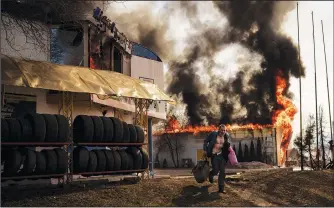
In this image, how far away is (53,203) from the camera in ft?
30.0

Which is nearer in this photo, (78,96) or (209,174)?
(209,174)

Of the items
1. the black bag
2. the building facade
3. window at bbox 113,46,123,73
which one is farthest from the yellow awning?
window at bbox 113,46,123,73

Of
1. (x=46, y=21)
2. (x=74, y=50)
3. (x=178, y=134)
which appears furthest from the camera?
(x=178, y=134)

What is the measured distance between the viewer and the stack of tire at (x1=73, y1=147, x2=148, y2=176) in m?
11.3

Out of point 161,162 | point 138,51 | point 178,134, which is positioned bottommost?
point 161,162

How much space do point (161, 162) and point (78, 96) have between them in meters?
34.3

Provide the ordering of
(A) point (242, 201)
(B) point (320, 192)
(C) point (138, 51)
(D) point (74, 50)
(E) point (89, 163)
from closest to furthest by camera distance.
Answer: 1. (A) point (242, 201)
2. (E) point (89, 163)
3. (B) point (320, 192)
4. (D) point (74, 50)
5. (C) point (138, 51)

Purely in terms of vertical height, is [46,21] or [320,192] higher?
[46,21]

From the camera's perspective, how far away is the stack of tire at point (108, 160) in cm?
1129

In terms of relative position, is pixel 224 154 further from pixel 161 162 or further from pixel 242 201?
pixel 161 162

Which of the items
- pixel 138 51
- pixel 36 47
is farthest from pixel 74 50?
pixel 138 51

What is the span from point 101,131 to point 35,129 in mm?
1885

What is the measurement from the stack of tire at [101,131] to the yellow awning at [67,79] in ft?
2.48

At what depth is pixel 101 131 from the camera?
11.6 meters
